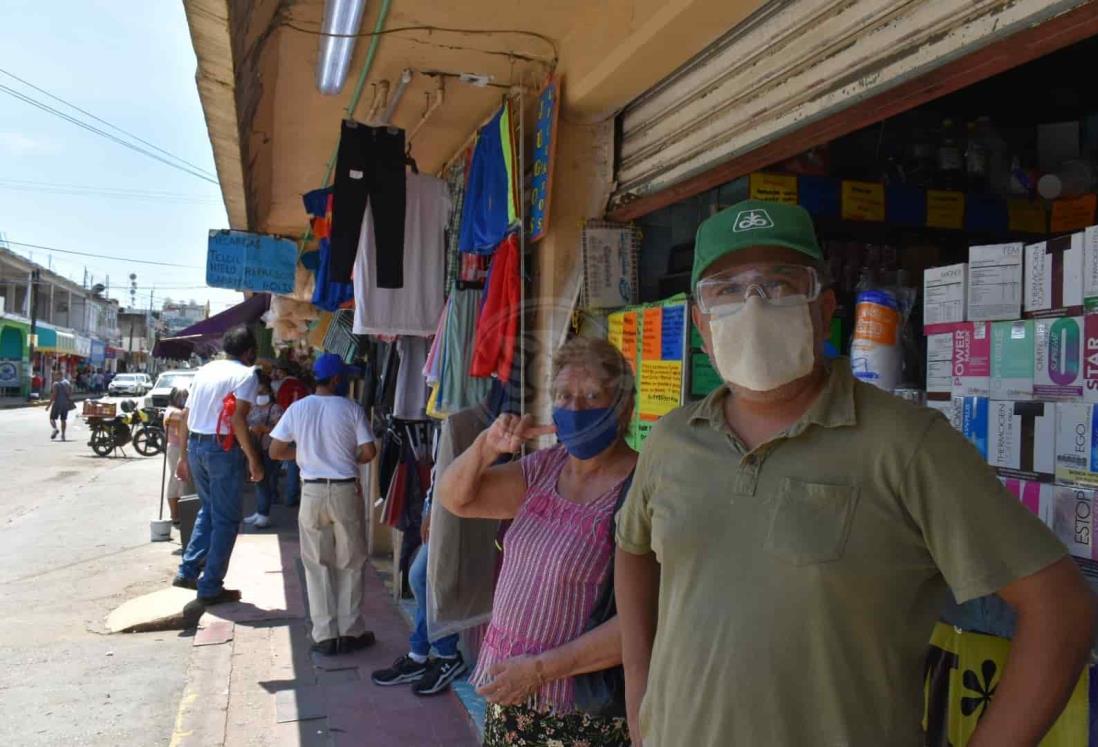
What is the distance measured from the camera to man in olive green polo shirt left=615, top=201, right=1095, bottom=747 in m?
1.11

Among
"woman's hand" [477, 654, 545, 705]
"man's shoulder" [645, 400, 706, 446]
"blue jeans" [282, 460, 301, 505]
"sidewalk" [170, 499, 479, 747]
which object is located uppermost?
"man's shoulder" [645, 400, 706, 446]

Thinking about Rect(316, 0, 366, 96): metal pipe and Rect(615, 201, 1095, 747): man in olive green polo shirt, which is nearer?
Rect(615, 201, 1095, 747): man in olive green polo shirt

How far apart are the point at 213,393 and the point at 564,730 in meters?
4.68

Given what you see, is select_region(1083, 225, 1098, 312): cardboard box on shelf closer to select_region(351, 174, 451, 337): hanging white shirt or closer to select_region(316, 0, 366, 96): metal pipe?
select_region(316, 0, 366, 96): metal pipe

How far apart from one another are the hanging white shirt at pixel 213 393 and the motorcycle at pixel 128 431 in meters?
12.4

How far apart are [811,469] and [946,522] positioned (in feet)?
0.67

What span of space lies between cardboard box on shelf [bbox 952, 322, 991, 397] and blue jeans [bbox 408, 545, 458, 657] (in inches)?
122

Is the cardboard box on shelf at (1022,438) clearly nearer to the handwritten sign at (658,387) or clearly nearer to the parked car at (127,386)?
the handwritten sign at (658,387)

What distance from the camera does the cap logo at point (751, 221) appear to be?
1.39m

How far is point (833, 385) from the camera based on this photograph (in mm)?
1307

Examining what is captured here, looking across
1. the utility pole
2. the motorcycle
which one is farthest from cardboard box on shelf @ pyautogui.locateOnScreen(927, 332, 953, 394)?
the utility pole

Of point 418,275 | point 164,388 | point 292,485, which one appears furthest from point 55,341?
point 418,275

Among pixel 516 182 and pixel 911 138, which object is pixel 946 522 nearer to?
pixel 911 138

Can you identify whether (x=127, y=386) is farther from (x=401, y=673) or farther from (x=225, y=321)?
(x=401, y=673)
